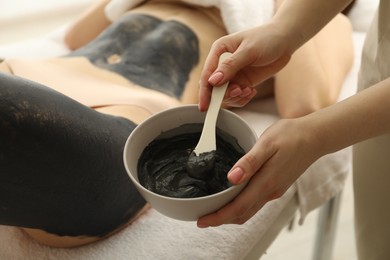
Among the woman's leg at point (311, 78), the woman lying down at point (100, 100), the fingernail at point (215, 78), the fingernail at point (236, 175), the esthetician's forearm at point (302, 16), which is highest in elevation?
the esthetician's forearm at point (302, 16)

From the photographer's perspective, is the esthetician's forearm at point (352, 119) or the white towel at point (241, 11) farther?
the white towel at point (241, 11)

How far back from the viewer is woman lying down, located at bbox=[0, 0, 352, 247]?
0.63 metres

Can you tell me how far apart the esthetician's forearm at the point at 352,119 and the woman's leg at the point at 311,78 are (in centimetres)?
34

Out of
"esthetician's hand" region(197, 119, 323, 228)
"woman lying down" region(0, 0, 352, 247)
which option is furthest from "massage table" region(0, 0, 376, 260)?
"esthetician's hand" region(197, 119, 323, 228)

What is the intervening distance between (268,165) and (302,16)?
1.05 ft

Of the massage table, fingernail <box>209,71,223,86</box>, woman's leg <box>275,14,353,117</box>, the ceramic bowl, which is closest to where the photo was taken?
the ceramic bowl

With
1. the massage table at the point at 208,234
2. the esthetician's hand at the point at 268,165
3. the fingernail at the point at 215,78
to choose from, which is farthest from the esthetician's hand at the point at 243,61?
the massage table at the point at 208,234

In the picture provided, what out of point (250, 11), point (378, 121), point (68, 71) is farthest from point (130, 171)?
point (250, 11)

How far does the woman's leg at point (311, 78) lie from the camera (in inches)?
38.5

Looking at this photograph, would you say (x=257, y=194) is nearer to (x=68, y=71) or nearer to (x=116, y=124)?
(x=116, y=124)

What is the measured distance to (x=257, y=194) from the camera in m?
0.60

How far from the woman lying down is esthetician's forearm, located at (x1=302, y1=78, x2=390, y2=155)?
161 millimetres

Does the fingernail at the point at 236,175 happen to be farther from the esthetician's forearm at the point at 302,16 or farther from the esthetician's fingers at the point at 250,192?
the esthetician's forearm at the point at 302,16

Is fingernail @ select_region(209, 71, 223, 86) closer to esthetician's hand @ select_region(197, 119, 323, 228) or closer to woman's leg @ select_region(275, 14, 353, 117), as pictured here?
esthetician's hand @ select_region(197, 119, 323, 228)
